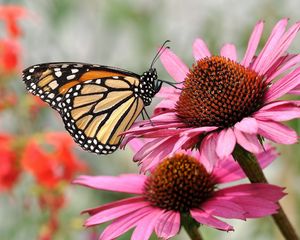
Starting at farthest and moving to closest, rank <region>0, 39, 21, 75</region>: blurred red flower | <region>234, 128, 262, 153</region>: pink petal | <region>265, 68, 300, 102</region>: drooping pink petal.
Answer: <region>0, 39, 21, 75</region>: blurred red flower → <region>265, 68, 300, 102</region>: drooping pink petal → <region>234, 128, 262, 153</region>: pink petal

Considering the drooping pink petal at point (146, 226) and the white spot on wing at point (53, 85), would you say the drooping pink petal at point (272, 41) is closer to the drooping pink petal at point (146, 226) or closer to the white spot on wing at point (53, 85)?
the drooping pink petal at point (146, 226)

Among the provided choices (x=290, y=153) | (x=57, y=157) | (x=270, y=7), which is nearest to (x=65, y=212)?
(x=57, y=157)

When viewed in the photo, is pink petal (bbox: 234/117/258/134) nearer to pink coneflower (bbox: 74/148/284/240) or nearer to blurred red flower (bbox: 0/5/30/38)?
pink coneflower (bbox: 74/148/284/240)

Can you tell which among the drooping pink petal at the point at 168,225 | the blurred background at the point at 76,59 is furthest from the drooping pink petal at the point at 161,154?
the blurred background at the point at 76,59

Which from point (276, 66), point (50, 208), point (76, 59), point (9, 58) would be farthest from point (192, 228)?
point (76, 59)

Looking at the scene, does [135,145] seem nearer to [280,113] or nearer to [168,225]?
[168,225]

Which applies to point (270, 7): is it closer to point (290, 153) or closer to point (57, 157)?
point (290, 153)

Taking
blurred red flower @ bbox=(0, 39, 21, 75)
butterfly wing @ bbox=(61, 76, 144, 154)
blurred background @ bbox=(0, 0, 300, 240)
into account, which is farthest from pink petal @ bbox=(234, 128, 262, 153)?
blurred red flower @ bbox=(0, 39, 21, 75)
